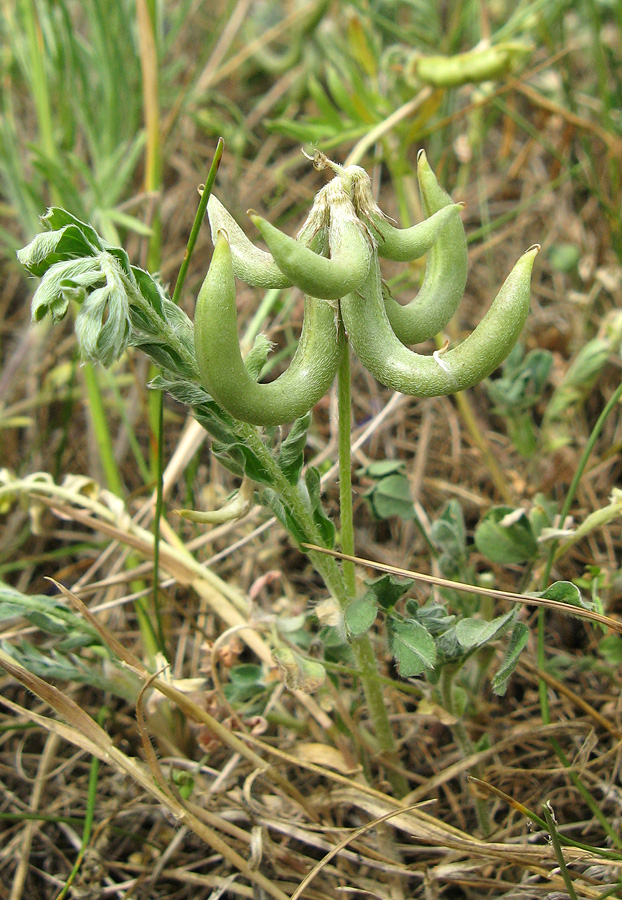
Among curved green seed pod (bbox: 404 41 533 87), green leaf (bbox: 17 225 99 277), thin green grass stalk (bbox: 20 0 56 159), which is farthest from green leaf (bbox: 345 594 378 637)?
thin green grass stalk (bbox: 20 0 56 159)

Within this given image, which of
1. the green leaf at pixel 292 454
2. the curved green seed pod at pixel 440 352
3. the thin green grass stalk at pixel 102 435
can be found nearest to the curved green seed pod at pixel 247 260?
the curved green seed pod at pixel 440 352

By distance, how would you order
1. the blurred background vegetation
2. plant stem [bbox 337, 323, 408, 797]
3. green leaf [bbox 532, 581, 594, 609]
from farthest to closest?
the blurred background vegetation → green leaf [bbox 532, 581, 594, 609] → plant stem [bbox 337, 323, 408, 797]

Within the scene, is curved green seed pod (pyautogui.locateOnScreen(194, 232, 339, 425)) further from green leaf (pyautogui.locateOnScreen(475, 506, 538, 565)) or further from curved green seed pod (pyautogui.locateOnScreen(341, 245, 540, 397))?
green leaf (pyautogui.locateOnScreen(475, 506, 538, 565))

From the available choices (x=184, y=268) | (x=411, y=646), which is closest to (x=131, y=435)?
(x=184, y=268)

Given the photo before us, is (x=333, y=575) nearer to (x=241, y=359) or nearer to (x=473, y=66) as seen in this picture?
(x=241, y=359)

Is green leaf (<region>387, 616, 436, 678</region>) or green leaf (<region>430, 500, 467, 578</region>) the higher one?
green leaf (<region>430, 500, 467, 578</region>)

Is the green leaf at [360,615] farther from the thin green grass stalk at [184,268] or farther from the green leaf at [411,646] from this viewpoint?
the thin green grass stalk at [184,268]
